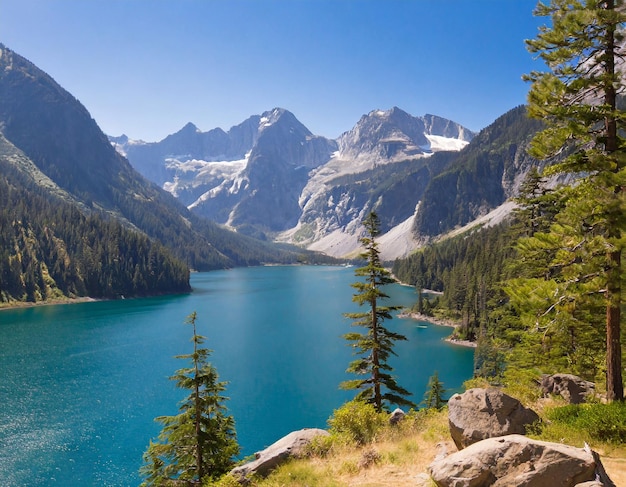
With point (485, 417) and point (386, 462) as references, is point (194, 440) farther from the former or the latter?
point (485, 417)

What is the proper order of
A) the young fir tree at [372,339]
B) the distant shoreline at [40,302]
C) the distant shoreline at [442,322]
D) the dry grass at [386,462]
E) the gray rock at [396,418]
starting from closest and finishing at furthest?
the dry grass at [386,462]
the gray rock at [396,418]
the young fir tree at [372,339]
the distant shoreline at [442,322]
the distant shoreline at [40,302]

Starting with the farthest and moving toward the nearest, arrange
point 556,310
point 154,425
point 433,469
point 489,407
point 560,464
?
point 154,425
point 556,310
point 489,407
point 433,469
point 560,464

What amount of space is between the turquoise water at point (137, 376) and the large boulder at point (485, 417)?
39180 mm

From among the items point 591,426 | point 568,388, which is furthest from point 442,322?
point 591,426

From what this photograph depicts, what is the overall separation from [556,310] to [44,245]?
682 ft

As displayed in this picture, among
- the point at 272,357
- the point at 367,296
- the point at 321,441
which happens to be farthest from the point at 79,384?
the point at 321,441

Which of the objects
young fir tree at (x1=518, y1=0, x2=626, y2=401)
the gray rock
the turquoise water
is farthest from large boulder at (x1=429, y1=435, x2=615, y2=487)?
the turquoise water

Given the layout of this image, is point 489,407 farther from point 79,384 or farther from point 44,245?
point 44,245

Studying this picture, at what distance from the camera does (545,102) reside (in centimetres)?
1644

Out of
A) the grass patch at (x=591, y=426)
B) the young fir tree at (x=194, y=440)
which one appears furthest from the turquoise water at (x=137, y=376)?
the grass patch at (x=591, y=426)

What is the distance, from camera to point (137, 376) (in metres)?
71.6

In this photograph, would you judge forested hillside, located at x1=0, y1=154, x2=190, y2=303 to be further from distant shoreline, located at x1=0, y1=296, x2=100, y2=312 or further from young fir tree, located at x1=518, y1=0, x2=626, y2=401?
young fir tree, located at x1=518, y1=0, x2=626, y2=401

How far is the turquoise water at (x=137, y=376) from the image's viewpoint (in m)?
45.3

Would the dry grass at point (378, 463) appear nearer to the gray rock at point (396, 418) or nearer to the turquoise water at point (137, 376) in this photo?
the gray rock at point (396, 418)
